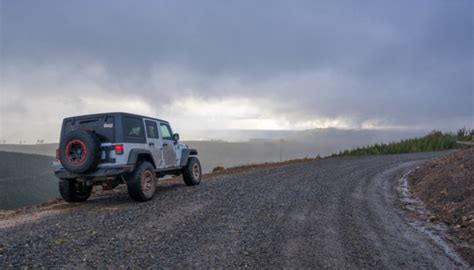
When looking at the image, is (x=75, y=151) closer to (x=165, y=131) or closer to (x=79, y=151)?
(x=79, y=151)

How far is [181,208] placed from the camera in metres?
8.38

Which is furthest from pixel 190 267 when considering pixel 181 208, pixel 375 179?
pixel 375 179

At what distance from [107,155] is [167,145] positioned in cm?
251

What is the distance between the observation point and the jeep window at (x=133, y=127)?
29.9ft

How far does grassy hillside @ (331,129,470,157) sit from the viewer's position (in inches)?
1118

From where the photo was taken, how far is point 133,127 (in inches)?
372

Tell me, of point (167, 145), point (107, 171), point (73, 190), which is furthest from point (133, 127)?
point (73, 190)

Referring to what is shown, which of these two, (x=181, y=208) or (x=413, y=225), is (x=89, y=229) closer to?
(x=181, y=208)

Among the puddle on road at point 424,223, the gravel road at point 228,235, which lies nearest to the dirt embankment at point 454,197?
the puddle on road at point 424,223

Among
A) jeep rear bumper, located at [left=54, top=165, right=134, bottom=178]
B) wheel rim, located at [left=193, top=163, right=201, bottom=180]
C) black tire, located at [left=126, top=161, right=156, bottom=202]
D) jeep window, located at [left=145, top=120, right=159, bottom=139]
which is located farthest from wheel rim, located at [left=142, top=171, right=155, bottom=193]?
wheel rim, located at [left=193, top=163, right=201, bottom=180]

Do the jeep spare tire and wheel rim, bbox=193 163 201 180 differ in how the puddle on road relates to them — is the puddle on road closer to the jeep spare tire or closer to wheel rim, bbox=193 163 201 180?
wheel rim, bbox=193 163 201 180

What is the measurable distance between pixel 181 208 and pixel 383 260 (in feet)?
15.6

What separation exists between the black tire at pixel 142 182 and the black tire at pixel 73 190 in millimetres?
1840

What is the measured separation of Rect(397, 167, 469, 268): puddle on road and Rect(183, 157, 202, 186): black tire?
667 centimetres
